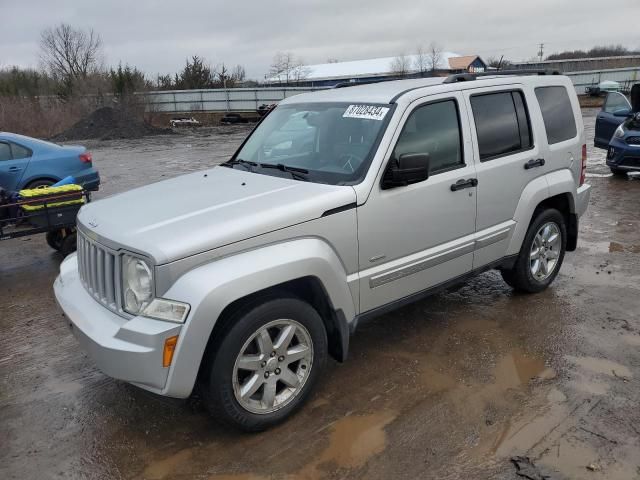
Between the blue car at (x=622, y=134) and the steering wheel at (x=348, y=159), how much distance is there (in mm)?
9252

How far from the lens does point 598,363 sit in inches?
159

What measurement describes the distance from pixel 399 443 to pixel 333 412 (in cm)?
52

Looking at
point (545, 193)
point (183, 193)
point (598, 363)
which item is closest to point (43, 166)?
point (183, 193)

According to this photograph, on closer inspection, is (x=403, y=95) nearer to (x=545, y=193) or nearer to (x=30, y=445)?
(x=545, y=193)

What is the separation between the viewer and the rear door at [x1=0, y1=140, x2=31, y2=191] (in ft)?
30.6

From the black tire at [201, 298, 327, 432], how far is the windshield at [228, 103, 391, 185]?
96 cm

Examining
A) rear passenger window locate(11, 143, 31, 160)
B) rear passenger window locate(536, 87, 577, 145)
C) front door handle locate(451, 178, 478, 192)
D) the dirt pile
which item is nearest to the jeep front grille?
front door handle locate(451, 178, 478, 192)

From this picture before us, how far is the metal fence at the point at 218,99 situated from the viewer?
35375 millimetres

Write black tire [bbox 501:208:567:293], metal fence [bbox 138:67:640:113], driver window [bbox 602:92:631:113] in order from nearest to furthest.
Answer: black tire [bbox 501:208:567:293]
driver window [bbox 602:92:631:113]
metal fence [bbox 138:67:640:113]

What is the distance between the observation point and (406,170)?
3607 mm

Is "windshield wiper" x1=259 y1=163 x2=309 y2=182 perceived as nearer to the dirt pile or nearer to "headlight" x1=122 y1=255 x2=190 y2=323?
"headlight" x1=122 y1=255 x2=190 y2=323

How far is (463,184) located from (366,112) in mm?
948

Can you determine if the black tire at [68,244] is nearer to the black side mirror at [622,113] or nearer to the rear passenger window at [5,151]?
the rear passenger window at [5,151]

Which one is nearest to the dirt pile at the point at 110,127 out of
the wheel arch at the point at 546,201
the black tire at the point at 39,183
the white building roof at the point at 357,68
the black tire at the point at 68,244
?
the black tire at the point at 39,183
